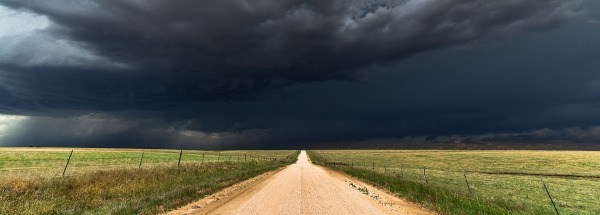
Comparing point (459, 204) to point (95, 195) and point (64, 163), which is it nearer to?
point (95, 195)

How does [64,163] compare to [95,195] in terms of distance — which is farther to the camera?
[64,163]

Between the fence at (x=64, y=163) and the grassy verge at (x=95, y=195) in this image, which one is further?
the fence at (x=64, y=163)

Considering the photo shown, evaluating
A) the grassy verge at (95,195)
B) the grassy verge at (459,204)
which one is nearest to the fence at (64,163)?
the grassy verge at (95,195)

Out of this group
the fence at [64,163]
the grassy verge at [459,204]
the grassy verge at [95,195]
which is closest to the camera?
the grassy verge at [95,195]

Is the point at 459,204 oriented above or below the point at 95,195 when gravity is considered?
below

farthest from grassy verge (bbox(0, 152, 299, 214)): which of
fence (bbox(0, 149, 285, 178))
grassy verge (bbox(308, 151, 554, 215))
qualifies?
grassy verge (bbox(308, 151, 554, 215))

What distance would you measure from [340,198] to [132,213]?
1066 cm

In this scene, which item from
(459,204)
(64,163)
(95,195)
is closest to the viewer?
(459,204)

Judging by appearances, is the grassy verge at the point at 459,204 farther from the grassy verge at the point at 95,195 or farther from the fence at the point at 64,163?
the fence at the point at 64,163

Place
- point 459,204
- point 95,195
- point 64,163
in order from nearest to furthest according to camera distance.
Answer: point 459,204 → point 95,195 → point 64,163

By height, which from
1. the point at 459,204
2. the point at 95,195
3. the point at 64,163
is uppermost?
the point at 64,163

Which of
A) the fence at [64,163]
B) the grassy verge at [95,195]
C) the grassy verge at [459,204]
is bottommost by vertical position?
the grassy verge at [459,204]

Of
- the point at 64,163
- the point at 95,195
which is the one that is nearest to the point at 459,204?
the point at 95,195

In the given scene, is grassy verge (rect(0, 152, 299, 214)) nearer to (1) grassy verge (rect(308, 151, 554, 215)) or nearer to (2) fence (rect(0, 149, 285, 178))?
(2) fence (rect(0, 149, 285, 178))
